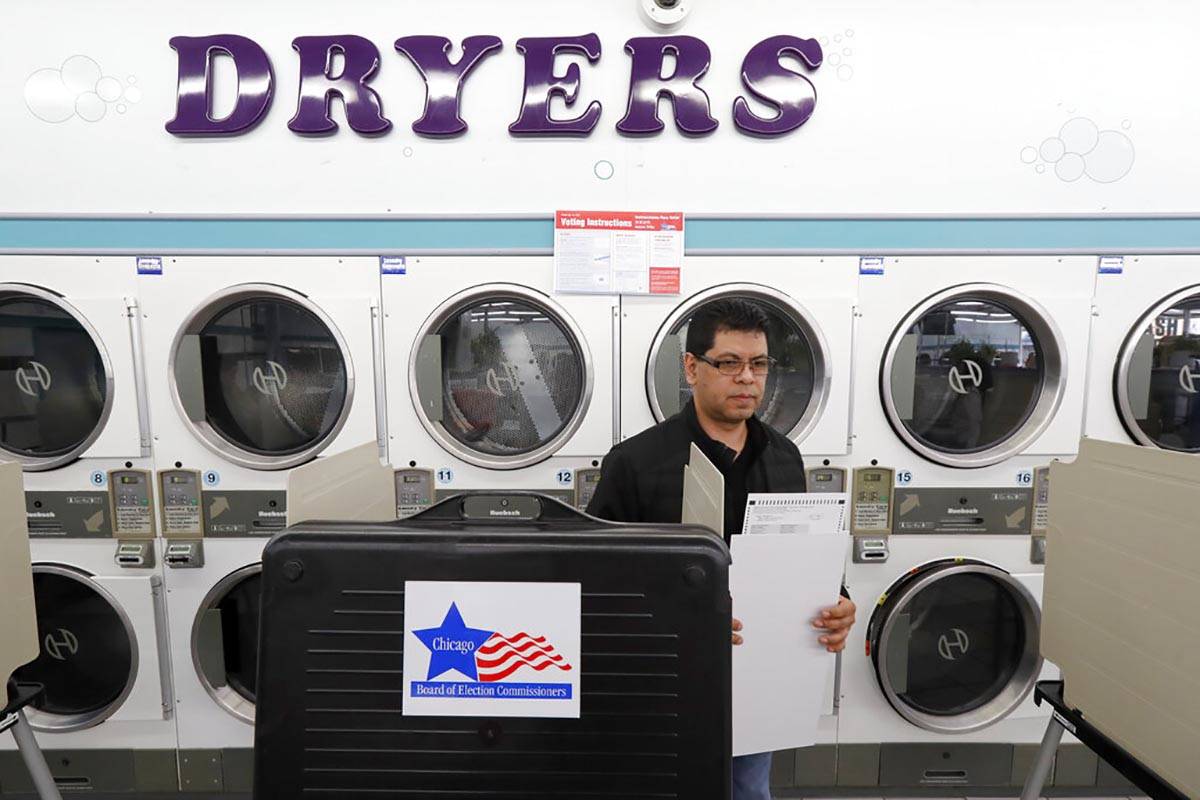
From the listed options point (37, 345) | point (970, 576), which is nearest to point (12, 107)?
point (37, 345)

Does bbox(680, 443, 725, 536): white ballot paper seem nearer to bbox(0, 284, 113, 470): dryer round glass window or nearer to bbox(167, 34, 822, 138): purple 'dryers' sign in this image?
bbox(167, 34, 822, 138): purple 'dryers' sign

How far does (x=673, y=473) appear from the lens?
1.65m

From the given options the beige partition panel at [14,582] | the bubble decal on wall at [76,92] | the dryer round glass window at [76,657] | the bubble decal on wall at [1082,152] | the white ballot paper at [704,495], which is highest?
the bubble decal on wall at [76,92]

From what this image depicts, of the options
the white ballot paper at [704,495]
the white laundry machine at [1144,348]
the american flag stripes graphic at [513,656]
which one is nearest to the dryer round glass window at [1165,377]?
the white laundry machine at [1144,348]

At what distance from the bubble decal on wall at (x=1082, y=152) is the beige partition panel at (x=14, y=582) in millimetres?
3267

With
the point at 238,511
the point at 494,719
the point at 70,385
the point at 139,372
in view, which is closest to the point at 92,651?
the point at 238,511

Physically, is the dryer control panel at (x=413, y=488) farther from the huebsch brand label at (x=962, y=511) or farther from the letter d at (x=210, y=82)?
the huebsch brand label at (x=962, y=511)

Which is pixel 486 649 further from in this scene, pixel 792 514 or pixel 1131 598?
pixel 1131 598

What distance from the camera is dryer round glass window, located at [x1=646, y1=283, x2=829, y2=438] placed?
221 centimetres

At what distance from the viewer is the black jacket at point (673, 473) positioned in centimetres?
164

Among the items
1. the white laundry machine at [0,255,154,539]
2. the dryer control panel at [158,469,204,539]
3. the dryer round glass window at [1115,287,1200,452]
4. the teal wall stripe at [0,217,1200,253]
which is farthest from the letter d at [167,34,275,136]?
the dryer round glass window at [1115,287,1200,452]

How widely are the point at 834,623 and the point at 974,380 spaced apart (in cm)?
166

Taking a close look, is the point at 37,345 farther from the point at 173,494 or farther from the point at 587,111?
the point at 587,111

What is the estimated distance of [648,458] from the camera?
5.50 feet
